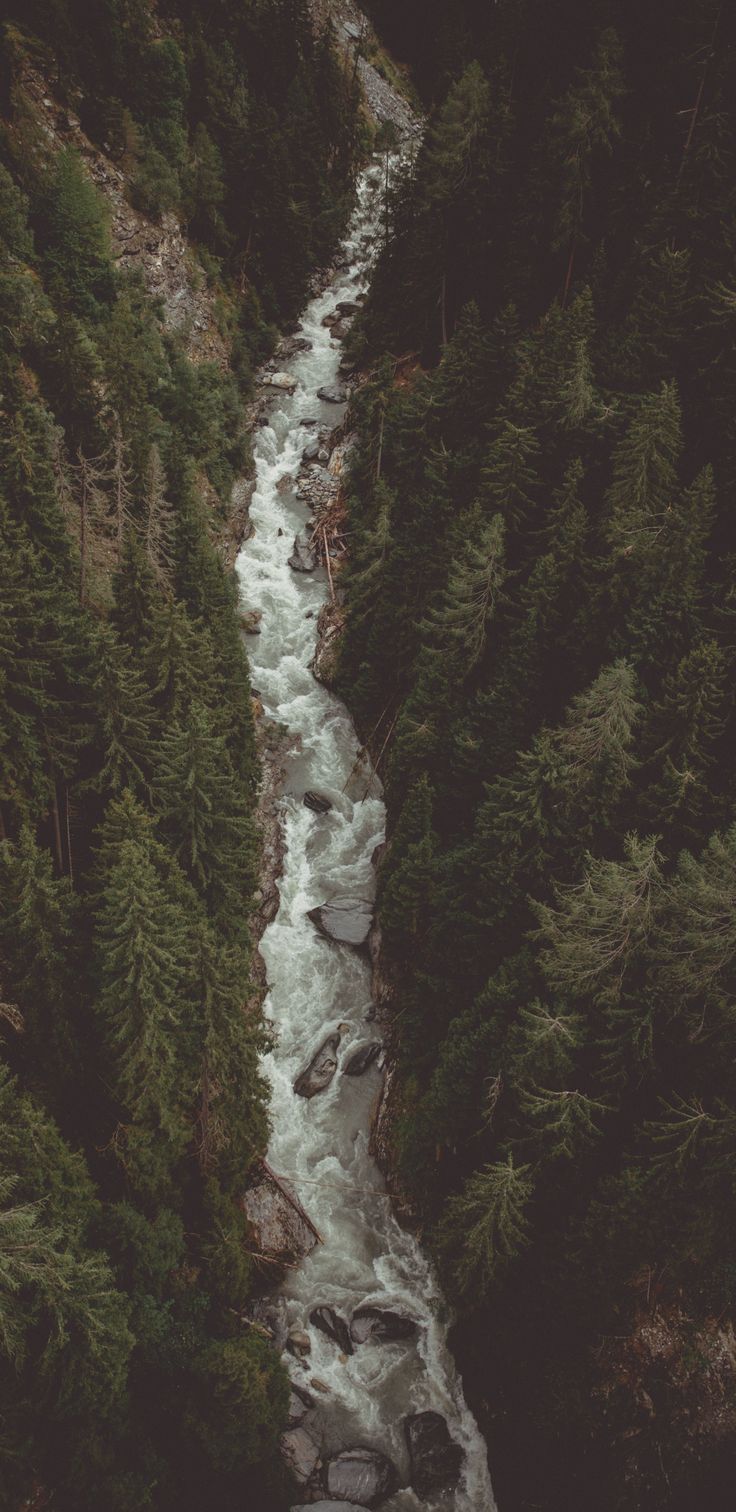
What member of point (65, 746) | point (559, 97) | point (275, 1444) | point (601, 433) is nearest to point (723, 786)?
point (601, 433)

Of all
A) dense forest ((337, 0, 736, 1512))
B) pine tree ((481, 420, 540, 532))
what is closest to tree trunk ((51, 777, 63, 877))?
dense forest ((337, 0, 736, 1512))

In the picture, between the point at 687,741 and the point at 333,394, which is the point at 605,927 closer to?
the point at 687,741

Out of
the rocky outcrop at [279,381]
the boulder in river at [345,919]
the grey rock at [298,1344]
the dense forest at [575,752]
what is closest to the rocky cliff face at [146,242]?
the rocky outcrop at [279,381]

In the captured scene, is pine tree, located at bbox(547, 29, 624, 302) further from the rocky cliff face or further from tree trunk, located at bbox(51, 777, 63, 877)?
tree trunk, located at bbox(51, 777, 63, 877)

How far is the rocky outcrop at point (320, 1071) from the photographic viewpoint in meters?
26.2

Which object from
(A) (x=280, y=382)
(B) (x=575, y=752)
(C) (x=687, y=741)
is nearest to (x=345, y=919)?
(B) (x=575, y=752)

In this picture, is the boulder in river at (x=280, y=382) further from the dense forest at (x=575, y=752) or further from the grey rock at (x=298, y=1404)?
the grey rock at (x=298, y=1404)

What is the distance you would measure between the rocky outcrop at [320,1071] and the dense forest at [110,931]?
2.85 metres

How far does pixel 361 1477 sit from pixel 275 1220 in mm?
6355

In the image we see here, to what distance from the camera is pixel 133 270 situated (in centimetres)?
3834

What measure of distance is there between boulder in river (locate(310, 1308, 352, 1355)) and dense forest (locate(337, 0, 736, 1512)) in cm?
326

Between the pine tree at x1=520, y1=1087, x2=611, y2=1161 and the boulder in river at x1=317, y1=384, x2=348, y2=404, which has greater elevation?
the boulder in river at x1=317, y1=384, x2=348, y2=404

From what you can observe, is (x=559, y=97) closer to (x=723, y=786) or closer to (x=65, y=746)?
(x=723, y=786)

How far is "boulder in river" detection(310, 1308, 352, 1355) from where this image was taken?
2209 centimetres
